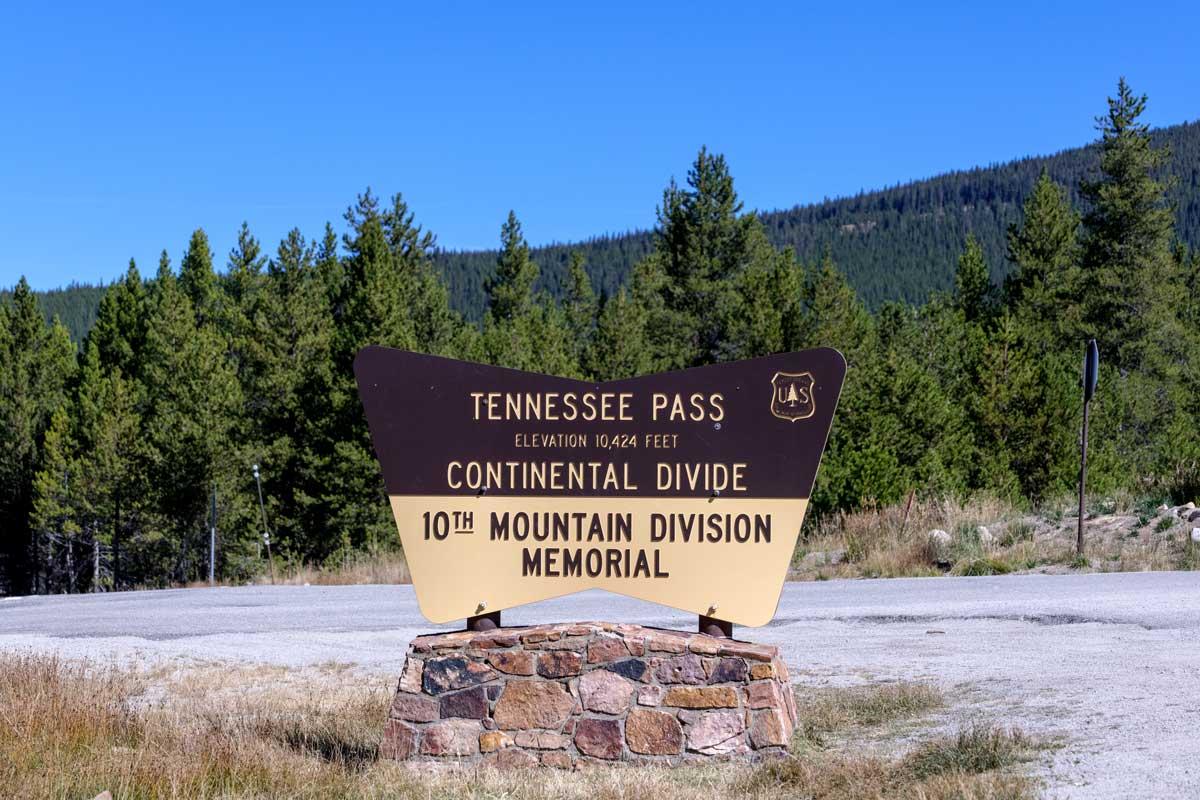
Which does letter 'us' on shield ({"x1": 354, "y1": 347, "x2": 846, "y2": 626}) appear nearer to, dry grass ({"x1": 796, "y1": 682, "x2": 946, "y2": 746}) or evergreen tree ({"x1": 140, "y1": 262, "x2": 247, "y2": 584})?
dry grass ({"x1": 796, "y1": 682, "x2": 946, "y2": 746})

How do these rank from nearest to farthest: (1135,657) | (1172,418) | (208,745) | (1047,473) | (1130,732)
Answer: (1130,732) → (208,745) → (1135,657) → (1047,473) → (1172,418)

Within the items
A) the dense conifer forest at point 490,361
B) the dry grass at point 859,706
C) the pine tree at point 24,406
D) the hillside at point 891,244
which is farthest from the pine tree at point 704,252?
the hillside at point 891,244

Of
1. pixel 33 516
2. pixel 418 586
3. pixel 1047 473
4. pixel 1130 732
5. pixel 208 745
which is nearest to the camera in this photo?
pixel 1130 732

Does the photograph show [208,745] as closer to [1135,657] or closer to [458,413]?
[458,413]

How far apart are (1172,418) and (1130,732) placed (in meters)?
39.5

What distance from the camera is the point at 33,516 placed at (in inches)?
1811

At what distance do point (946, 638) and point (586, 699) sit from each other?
4940 millimetres

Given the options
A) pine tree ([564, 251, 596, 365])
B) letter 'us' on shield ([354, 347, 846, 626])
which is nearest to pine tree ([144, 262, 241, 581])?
pine tree ([564, 251, 596, 365])

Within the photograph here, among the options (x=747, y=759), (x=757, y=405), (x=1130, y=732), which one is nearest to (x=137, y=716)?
(x=747, y=759)

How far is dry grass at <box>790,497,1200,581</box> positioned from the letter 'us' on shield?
9544mm

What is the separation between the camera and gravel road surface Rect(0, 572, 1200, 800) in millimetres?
6383

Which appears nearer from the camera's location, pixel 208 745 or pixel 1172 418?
pixel 208 745

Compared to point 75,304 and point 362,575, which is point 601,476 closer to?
point 362,575

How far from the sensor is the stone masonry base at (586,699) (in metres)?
6.68
